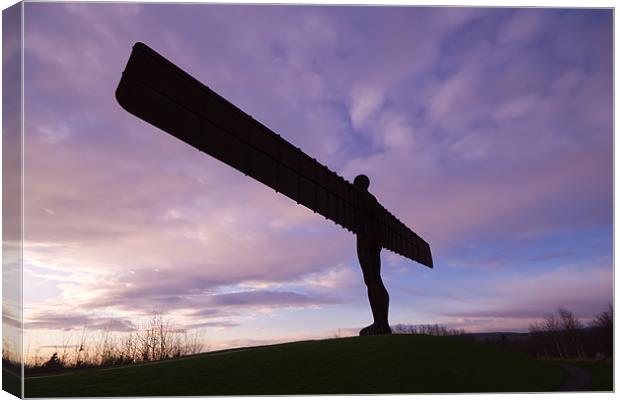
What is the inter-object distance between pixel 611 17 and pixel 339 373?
31.0ft

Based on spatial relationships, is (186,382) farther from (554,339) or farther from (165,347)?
(554,339)

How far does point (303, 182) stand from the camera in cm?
1236

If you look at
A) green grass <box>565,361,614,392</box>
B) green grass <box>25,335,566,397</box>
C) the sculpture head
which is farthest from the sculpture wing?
green grass <box>565,361,614,392</box>

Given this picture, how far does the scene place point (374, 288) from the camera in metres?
13.8

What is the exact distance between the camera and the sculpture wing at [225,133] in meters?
9.09

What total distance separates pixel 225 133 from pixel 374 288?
589 centimetres

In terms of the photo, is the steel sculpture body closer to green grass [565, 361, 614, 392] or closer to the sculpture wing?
the sculpture wing

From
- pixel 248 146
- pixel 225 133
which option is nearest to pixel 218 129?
pixel 225 133

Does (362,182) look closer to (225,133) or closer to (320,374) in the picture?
(225,133)

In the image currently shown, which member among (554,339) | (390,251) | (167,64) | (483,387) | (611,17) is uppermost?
(611,17)

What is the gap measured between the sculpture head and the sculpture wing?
713 millimetres

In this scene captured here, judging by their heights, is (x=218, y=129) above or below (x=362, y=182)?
below

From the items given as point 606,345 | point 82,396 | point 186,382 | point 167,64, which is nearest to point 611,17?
point 606,345

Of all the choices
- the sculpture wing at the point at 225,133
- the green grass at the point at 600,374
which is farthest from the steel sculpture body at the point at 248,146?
the green grass at the point at 600,374
